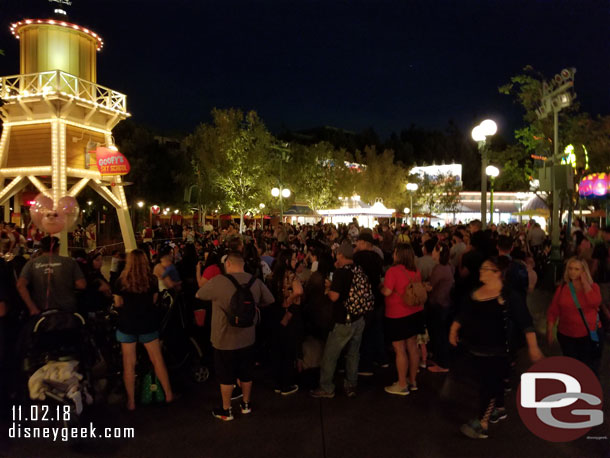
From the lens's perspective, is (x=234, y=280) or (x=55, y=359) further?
(x=234, y=280)

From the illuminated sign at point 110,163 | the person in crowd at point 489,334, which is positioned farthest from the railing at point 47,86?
the person in crowd at point 489,334

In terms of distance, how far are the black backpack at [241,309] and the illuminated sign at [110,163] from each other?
15909mm

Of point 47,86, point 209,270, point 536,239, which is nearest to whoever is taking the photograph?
point 209,270

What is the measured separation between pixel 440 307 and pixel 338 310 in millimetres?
1891

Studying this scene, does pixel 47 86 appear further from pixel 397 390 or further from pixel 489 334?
pixel 489 334

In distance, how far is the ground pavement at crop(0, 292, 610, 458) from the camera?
4.32 metres

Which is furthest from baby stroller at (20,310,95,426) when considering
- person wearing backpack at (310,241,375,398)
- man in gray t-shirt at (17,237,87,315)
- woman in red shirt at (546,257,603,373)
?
woman in red shirt at (546,257,603,373)

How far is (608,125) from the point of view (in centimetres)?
2130

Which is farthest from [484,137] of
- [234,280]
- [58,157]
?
[58,157]

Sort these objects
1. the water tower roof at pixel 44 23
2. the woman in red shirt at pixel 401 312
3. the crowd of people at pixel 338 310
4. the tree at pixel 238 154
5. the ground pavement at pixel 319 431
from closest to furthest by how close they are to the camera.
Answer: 1. the ground pavement at pixel 319 431
2. the crowd of people at pixel 338 310
3. the woman in red shirt at pixel 401 312
4. the water tower roof at pixel 44 23
5. the tree at pixel 238 154

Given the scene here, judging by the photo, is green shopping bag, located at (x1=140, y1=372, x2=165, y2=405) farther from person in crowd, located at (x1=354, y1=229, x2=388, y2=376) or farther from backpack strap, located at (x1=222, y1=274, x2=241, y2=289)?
person in crowd, located at (x1=354, y1=229, x2=388, y2=376)

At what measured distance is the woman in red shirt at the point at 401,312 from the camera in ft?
18.4

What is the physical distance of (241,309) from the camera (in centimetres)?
479

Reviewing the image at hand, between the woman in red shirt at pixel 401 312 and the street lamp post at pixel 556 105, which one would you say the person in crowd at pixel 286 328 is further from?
the street lamp post at pixel 556 105
